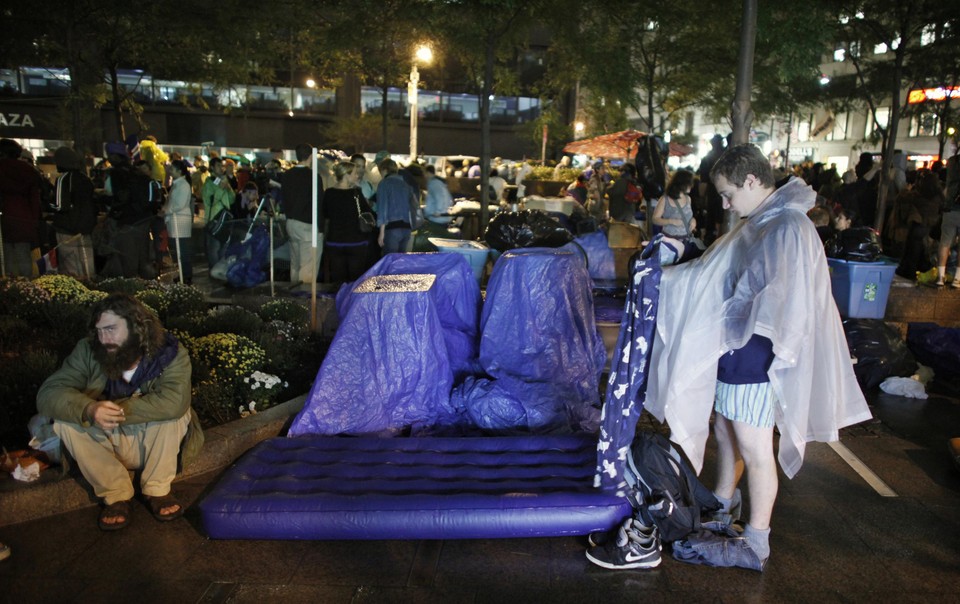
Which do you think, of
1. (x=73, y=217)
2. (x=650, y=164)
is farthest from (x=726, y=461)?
(x=73, y=217)

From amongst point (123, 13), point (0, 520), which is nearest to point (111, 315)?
point (0, 520)

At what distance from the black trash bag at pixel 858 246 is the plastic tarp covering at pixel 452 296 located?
3864 mm

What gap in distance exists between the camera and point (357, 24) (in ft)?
40.9

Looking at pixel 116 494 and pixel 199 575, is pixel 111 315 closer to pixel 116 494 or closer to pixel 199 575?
pixel 116 494

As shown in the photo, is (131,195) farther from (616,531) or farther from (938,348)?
(938,348)

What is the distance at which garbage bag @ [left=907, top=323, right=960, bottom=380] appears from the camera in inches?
259

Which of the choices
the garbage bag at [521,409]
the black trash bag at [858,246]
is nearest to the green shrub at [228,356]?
the garbage bag at [521,409]

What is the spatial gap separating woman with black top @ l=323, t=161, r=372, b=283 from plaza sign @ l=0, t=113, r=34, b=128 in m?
34.5

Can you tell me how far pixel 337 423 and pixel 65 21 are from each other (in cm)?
879

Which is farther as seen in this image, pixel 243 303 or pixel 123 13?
pixel 123 13

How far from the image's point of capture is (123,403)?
12.7 feet

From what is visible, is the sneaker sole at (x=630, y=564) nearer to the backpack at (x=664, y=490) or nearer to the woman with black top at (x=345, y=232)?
the backpack at (x=664, y=490)

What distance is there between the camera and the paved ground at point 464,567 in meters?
3.31

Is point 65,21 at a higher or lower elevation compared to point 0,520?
higher
